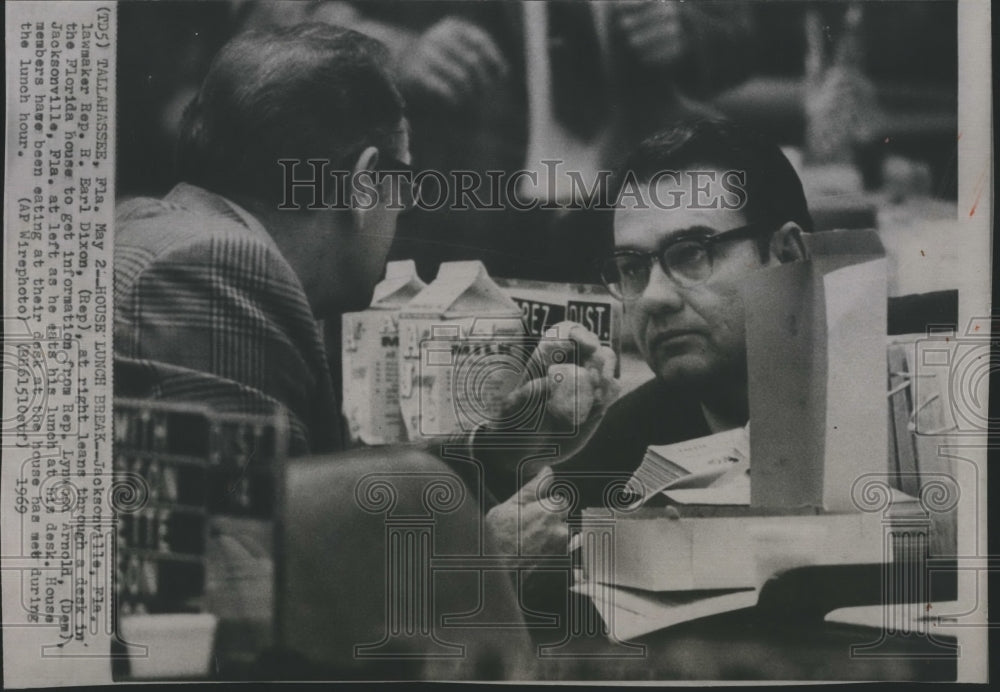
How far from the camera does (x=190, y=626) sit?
7.59 ft

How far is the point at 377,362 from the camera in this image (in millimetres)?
2314

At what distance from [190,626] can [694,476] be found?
5.00 ft

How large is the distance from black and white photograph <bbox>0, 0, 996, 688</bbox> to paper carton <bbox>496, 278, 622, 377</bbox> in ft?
0.05

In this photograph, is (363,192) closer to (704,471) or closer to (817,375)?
(704,471)

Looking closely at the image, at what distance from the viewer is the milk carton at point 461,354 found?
2.31 metres

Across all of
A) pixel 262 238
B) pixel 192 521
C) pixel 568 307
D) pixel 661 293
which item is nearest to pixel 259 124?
pixel 262 238

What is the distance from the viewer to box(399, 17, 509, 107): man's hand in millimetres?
2330

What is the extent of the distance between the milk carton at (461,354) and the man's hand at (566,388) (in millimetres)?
47

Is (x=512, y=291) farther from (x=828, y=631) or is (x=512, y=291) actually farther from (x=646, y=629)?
(x=828, y=631)

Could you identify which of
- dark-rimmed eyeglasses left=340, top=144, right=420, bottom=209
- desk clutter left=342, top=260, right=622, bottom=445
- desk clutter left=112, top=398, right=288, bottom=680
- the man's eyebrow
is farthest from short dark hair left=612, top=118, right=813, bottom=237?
desk clutter left=112, top=398, right=288, bottom=680

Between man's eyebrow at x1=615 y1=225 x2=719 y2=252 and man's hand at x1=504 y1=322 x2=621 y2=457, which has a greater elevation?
man's eyebrow at x1=615 y1=225 x2=719 y2=252

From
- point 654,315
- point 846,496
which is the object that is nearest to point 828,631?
point 846,496

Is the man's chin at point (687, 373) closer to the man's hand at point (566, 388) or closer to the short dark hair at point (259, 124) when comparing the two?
the man's hand at point (566, 388)

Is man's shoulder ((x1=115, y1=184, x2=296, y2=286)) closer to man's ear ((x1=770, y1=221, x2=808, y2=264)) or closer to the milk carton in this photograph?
the milk carton
